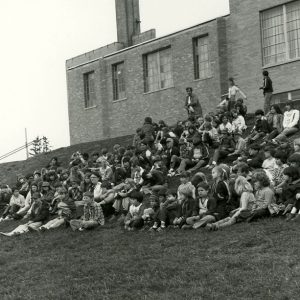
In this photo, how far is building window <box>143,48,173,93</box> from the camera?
119 feet

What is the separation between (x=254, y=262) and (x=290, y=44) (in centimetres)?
1964

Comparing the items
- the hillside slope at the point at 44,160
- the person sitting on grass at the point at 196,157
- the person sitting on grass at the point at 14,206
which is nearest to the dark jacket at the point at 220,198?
the person sitting on grass at the point at 196,157

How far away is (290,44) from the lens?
29.7 metres

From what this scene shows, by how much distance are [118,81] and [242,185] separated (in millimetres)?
25131

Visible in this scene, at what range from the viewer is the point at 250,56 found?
A: 102ft

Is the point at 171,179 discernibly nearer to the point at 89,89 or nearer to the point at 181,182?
the point at 181,182

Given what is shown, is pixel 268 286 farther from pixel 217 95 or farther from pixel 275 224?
pixel 217 95

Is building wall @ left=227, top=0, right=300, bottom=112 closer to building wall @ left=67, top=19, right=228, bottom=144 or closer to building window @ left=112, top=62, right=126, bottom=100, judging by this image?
building wall @ left=67, top=19, right=228, bottom=144

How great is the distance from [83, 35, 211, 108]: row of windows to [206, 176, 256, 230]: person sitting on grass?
1847cm

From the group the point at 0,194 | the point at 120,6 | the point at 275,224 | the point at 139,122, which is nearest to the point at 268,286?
the point at 275,224

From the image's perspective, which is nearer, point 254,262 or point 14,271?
point 254,262

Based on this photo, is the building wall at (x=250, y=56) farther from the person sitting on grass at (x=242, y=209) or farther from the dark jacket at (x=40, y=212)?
the person sitting on grass at (x=242, y=209)

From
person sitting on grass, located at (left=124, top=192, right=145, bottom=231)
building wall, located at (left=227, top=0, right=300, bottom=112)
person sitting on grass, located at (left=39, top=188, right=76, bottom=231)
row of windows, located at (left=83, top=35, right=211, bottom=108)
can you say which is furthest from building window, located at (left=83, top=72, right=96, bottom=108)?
person sitting on grass, located at (left=124, top=192, right=145, bottom=231)

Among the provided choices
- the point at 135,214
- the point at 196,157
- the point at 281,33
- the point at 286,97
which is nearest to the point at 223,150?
the point at 196,157
